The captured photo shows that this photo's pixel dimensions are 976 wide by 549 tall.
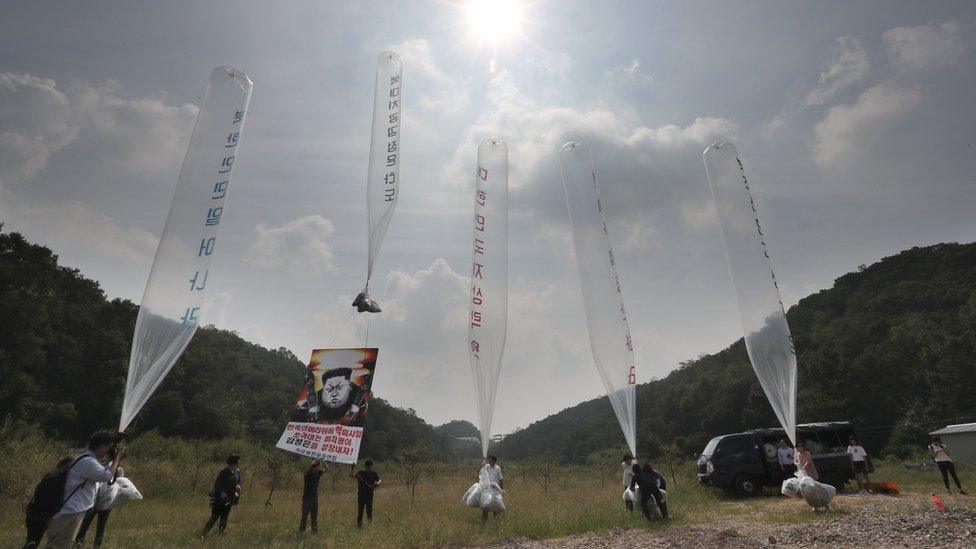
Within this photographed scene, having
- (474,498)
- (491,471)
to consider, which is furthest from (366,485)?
(491,471)

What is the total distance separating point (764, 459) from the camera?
12766 millimetres

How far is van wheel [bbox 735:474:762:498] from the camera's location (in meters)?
12.6

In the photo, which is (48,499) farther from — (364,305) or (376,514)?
(376,514)

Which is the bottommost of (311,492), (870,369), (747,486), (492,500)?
(747,486)

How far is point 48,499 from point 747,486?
14.3 m

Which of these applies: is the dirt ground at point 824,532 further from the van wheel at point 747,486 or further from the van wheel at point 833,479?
the van wheel at point 747,486

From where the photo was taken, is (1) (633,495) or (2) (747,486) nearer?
(1) (633,495)

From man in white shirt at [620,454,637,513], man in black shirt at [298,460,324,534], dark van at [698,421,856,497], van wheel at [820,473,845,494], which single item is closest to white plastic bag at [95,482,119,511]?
man in black shirt at [298,460,324,534]

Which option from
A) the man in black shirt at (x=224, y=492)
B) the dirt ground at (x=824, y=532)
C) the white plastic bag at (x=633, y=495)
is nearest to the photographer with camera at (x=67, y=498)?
the man in black shirt at (x=224, y=492)

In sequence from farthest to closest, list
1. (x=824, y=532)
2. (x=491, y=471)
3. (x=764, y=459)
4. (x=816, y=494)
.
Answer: (x=764, y=459) < (x=491, y=471) < (x=816, y=494) < (x=824, y=532)

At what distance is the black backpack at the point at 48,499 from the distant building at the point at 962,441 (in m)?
32.7

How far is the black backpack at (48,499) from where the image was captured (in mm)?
5125

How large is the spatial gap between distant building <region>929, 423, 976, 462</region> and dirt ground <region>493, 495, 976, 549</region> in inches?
774

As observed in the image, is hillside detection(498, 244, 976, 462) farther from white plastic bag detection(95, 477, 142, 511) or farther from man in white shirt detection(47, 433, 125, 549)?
man in white shirt detection(47, 433, 125, 549)
